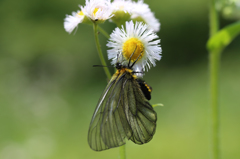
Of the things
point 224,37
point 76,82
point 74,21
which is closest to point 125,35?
point 74,21

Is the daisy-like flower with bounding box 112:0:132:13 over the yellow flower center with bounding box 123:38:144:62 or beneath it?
over

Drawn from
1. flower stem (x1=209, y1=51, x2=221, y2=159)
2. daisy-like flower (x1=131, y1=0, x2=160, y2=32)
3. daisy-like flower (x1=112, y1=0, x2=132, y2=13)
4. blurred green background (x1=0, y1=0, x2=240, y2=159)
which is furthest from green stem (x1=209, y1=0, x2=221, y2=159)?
blurred green background (x1=0, y1=0, x2=240, y2=159)

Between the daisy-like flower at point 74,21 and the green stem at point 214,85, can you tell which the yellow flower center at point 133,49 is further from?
the green stem at point 214,85

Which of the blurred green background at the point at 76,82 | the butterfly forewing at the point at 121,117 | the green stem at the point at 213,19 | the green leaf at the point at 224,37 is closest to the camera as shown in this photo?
the butterfly forewing at the point at 121,117

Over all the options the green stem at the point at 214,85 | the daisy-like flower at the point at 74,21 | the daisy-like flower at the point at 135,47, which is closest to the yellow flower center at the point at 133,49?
the daisy-like flower at the point at 135,47

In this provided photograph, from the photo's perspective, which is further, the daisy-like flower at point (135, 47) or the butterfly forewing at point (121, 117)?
the daisy-like flower at point (135, 47)

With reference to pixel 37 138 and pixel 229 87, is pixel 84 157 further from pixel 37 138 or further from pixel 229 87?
pixel 229 87

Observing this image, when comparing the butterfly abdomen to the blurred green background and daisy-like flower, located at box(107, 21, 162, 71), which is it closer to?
daisy-like flower, located at box(107, 21, 162, 71)
